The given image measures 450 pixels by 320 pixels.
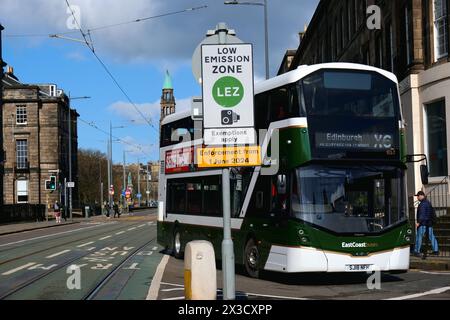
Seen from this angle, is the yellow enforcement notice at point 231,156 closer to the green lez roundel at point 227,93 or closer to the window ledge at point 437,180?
the green lez roundel at point 227,93

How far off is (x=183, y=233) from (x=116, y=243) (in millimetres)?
6841

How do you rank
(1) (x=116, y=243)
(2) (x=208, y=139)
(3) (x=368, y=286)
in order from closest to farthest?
1. (2) (x=208, y=139)
2. (3) (x=368, y=286)
3. (1) (x=116, y=243)

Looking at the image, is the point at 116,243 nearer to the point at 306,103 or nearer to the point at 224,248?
the point at 306,103

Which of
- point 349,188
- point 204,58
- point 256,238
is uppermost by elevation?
point 204,58

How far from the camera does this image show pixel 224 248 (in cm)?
762

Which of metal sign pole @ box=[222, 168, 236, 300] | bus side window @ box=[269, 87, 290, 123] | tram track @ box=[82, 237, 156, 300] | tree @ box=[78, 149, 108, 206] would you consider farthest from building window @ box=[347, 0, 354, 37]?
tree @ box=[78, 149, 108, 206]

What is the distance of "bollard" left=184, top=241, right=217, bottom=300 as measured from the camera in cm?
789

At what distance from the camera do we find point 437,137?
22.2 m

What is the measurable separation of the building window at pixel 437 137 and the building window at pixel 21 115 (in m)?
61.5

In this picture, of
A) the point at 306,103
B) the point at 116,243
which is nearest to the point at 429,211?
the point at 306,103

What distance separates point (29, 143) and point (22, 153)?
4.78 ft

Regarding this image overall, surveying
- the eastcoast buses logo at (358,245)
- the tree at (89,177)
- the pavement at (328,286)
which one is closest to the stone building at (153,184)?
the tree at (89,177)

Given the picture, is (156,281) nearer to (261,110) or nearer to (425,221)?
(261,110)

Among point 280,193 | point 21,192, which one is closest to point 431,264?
point 280,193
